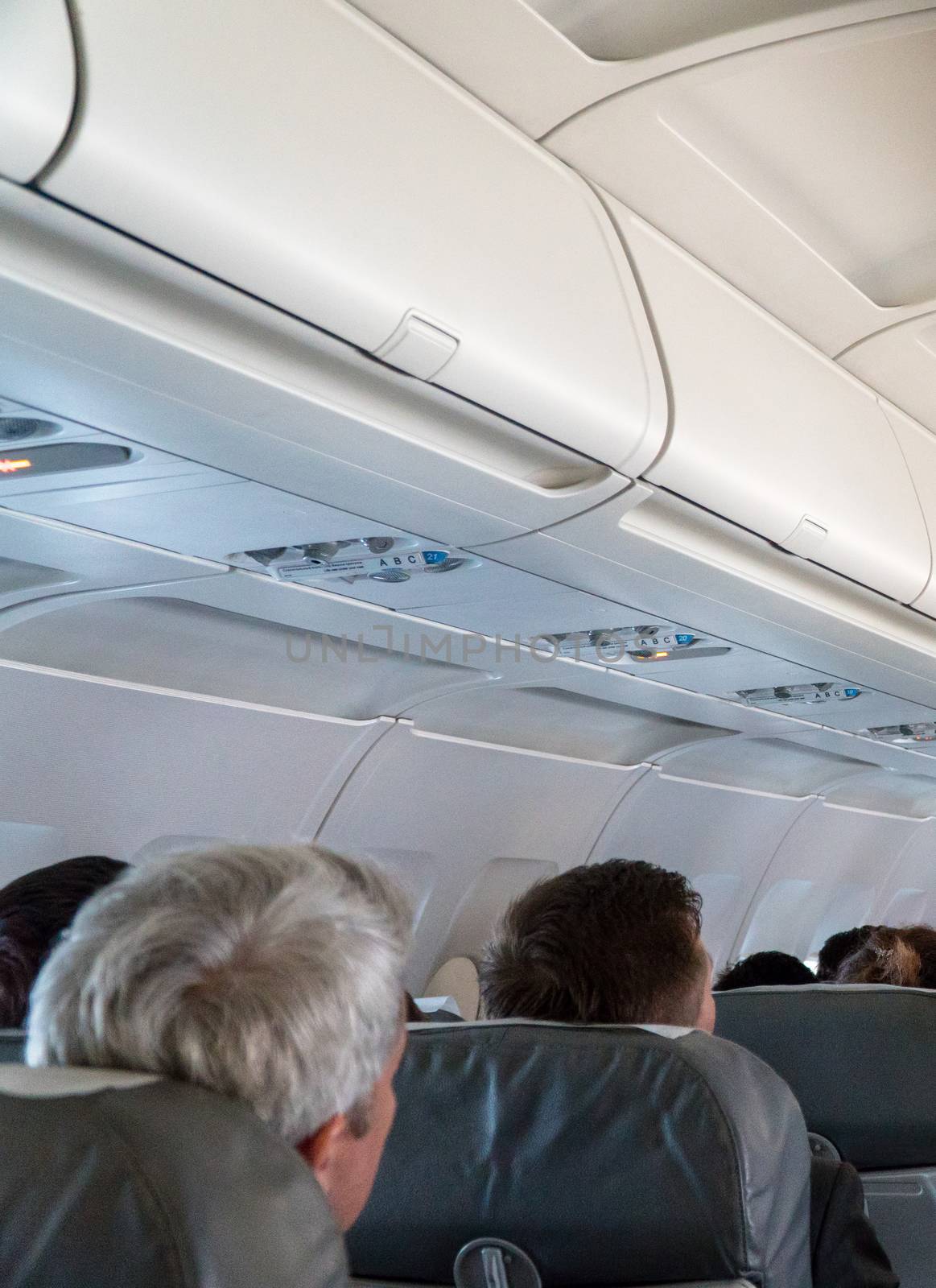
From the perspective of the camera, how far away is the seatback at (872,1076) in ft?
9.50

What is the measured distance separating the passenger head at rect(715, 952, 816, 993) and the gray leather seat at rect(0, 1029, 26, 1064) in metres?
3.15

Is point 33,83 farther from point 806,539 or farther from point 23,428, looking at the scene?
point 806,539

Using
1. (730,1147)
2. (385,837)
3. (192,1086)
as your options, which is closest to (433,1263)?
(730,1147)

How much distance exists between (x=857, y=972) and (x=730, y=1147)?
9.79 feet

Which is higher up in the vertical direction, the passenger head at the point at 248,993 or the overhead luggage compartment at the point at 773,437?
the overhead luggage compartment at the point at 773,437

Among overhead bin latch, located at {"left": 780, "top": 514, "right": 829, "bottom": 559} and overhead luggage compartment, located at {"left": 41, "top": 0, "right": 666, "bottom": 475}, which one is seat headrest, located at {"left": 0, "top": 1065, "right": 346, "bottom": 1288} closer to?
overhead luggage compartment, located at {"left": 41, "top": 0, "right": 666, "bottom": 475}

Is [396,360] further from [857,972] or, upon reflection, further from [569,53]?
[857,972]

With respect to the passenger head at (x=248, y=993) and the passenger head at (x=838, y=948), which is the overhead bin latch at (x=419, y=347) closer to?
the passenger head at (x=248, y=993)

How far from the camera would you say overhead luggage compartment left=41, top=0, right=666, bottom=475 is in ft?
5.24

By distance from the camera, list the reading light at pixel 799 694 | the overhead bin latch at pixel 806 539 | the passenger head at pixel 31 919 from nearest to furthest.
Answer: the passenger head at pixel 31 919, the overhead bin latch at pixel 806 539, the reading light at pixel 799 694

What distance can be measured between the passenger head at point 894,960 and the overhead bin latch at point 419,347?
322cm

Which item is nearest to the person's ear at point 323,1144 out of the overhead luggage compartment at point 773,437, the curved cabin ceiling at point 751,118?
the overhead luggage compartment at point 773,437

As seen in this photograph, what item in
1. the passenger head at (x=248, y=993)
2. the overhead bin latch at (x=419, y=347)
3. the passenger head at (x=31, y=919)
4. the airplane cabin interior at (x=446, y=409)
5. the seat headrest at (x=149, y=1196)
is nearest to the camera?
the seat headrest at (x=149, y=1196)

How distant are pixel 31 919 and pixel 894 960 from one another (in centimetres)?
309
